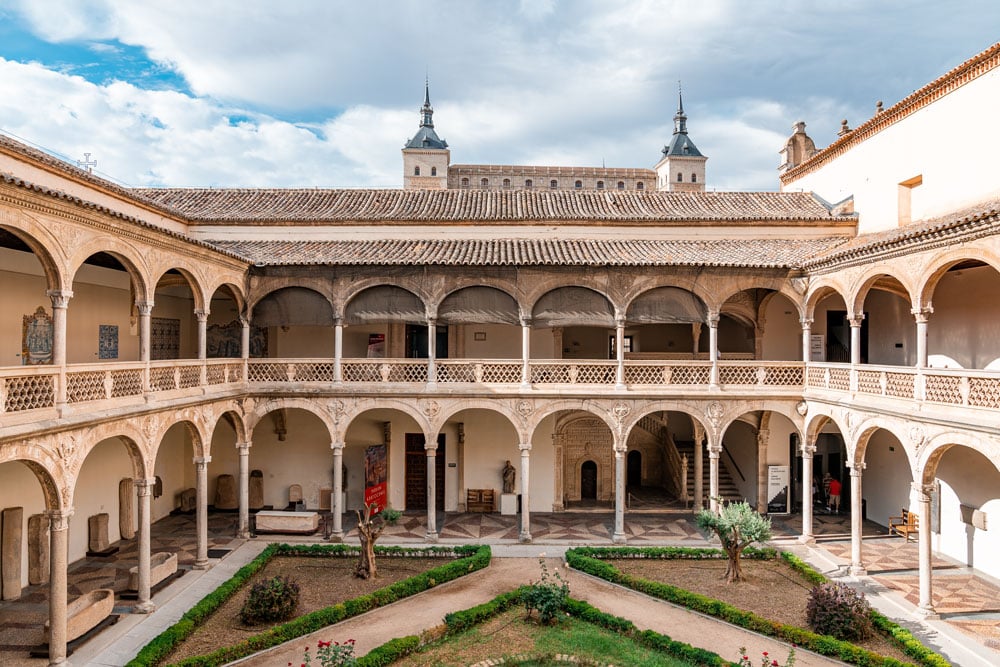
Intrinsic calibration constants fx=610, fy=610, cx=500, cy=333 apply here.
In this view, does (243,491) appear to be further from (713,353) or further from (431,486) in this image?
(713,353)

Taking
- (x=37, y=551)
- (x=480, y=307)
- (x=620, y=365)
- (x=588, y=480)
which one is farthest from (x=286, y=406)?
(x=588, y=480)

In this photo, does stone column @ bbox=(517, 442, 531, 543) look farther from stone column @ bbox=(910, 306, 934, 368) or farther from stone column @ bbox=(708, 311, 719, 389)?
stone column @ bbox=(910, 306, 934, 368)

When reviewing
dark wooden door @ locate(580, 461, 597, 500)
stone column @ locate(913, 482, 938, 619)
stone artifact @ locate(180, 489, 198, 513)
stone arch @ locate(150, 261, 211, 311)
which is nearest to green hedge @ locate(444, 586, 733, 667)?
stone column @ locate(913, 482, 938, 619)

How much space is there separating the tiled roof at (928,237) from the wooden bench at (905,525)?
748cm

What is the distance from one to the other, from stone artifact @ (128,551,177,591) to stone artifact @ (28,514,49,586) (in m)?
1.91

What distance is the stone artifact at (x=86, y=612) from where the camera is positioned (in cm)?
1029

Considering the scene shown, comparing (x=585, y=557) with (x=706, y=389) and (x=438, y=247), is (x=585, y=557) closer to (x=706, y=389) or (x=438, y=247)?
(x=706, y=389)

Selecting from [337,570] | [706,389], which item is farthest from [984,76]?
[337,570]

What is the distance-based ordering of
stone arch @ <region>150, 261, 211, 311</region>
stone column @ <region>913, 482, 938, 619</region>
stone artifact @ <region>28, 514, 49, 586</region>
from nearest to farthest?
stone column @ <region>913, 482, 938, 619</region> < stone artifact @ <region>28, 514, 49, 586</region> < stone arch @ <region>150, 261, 211, 311</region>

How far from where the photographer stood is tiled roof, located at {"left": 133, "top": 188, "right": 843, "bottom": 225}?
20625 mm

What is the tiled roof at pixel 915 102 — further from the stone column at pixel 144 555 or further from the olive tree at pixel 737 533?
the stone column at pixel 144 555

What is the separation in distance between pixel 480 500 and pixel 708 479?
26.1 ft

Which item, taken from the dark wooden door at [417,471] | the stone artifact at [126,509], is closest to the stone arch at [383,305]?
the dark wooden door at [417,471]

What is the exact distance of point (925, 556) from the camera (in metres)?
12.1
